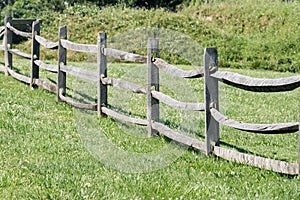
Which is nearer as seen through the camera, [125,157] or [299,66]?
[125,157]

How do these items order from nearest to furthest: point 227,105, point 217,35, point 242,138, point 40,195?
point 40,195, point 242,138, point 227,105, point 217,35

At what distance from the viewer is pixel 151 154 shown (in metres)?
A: 7.77

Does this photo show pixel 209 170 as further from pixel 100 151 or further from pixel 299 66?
pixel 299 66

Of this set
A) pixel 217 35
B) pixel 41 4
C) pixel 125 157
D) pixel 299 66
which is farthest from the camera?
pixel 41 4

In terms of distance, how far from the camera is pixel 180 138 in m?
8.09

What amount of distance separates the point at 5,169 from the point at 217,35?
22.2m

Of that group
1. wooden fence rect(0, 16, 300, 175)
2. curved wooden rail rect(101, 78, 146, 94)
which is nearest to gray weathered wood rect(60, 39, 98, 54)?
wooden fence rect(0, 16, 300, 175)

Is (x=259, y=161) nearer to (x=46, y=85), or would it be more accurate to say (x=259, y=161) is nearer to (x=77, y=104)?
(x=77, y=104)

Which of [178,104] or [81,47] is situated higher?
[81,47]

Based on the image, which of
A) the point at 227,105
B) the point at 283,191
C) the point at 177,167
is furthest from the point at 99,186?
the point at 227,105

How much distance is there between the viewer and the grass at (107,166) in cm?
606

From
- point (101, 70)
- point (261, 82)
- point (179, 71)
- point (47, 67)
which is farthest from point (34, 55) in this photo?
point (261, 82)

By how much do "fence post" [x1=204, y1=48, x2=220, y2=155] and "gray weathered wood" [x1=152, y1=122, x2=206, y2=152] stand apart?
5.3 inches

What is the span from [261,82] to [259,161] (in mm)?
881
